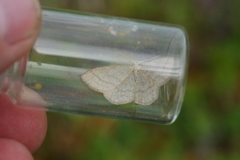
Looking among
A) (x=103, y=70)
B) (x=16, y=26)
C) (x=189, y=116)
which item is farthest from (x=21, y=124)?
(x=189, y=116)

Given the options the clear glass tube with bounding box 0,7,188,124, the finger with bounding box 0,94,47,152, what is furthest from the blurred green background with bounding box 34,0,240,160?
the clear glass tube with bounding box 0,7,188,124

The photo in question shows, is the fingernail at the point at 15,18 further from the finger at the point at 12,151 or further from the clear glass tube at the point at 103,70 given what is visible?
the finger at the point at 12,151

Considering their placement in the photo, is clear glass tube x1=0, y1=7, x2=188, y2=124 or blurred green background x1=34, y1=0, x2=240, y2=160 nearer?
clear glass tube x1=0, y1=7, x2=188, y2=124

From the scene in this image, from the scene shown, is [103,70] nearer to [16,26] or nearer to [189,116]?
[16,26]

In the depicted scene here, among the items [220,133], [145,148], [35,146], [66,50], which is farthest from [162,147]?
[66,50]

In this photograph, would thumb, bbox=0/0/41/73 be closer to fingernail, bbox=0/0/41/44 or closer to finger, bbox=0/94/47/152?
fingernail, bbox=0/0/41/44

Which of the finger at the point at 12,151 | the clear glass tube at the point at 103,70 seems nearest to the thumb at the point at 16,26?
the clear glass tube at the point at 103,70

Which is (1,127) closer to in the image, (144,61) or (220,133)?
(144,61)
